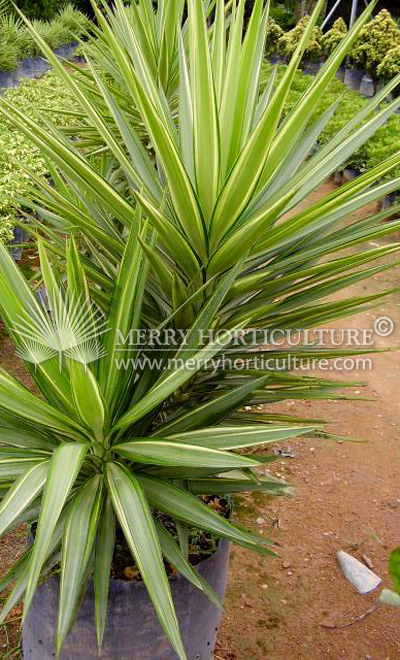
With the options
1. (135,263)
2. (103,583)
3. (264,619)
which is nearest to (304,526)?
(264,619)

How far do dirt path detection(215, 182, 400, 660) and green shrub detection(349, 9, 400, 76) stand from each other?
28.8 ft

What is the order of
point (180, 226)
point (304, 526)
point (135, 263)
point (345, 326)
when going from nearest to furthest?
1. point (135, 263)
2. point (180, 226)
3. point (304, 526)
4. point (345, 326)

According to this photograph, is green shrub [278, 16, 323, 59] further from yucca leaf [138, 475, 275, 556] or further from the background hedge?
yucca leaf [138, 475, 275, 556]

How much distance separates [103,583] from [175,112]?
2.35 metres

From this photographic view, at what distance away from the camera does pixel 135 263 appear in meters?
1.43

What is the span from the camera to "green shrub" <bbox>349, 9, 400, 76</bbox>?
10.9 m

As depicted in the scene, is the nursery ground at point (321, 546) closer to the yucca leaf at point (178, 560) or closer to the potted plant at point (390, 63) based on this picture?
Result: the yucca leaf at point (178, 560)

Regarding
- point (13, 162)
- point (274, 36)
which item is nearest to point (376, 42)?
point (274, 36)

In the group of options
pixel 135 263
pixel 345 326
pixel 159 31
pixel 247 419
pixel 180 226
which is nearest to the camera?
pixel 135 263

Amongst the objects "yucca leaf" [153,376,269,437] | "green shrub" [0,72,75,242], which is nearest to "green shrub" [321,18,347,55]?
"green shrub" [0,72,75,242]

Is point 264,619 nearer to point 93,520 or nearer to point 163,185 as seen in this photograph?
point 93,520

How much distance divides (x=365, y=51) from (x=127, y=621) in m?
11.5

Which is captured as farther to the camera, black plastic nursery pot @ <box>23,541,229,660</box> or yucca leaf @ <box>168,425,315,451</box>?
black plastic nursery pot @ <box>23,541,229,660</box>

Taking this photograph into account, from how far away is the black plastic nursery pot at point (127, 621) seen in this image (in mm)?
1563
